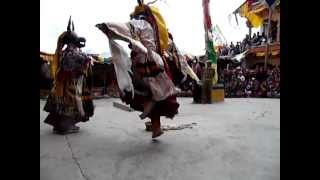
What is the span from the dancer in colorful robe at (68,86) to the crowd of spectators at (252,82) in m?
10.4

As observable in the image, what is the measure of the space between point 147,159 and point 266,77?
1302cm

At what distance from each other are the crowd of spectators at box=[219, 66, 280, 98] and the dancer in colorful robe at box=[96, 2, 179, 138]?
10.7m

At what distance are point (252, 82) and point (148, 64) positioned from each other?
12315 millimetres

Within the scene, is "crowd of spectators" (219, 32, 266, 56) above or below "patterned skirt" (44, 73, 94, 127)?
above

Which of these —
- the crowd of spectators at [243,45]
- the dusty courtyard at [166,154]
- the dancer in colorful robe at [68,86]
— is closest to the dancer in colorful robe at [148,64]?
the dusty courtyard at [166,154]

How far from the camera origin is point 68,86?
5105 mm

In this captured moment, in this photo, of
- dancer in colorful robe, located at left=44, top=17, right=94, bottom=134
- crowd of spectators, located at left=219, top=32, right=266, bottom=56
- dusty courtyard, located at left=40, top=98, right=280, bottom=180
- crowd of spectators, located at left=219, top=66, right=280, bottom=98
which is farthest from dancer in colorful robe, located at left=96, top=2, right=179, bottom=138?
crowd of spectators, located at left=219, top=32, right=266, bottom=56

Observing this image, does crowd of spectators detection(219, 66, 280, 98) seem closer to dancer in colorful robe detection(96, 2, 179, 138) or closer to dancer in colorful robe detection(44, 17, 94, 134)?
dancer in colorful robe detection(44, 17, 94, 134)

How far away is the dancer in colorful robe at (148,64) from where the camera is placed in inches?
142

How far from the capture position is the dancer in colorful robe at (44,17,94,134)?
502 cm
